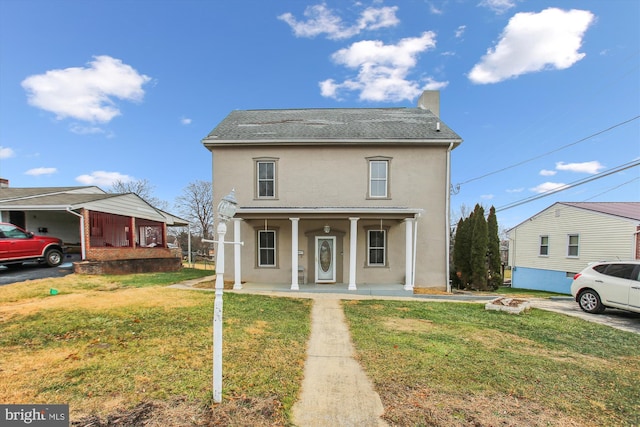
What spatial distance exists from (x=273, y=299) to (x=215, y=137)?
6.98 meters

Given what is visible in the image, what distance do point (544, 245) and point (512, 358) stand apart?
734 inches

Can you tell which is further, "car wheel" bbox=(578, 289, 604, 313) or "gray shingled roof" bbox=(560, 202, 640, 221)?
"gray shingled roof" bbox=(560, 202, 640, 221)

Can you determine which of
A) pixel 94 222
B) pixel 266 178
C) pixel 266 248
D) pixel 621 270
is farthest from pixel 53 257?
pixel 621 270

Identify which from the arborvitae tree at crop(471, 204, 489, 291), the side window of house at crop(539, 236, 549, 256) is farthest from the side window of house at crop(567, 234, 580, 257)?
the arborvitae tree at crop(471, 204, 489, 291)

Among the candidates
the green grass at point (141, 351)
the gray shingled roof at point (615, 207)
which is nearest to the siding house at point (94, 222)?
the green grass at point (141, 351)

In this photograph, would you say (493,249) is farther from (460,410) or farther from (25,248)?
(25,248)

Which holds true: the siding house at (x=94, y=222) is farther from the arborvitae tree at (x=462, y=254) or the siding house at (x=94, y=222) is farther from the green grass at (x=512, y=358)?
the arborvitae tree at (x=462, y=254)

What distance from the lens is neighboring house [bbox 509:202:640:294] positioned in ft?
47.1

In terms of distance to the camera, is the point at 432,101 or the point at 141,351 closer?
the point at 141,351

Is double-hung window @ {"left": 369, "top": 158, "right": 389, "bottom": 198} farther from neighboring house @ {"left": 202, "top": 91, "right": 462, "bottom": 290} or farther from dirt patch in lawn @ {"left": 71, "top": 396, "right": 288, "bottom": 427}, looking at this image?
dirt patch in lawn @ {"left": 71, "top": 396, "right": 288, "bottom": 427}

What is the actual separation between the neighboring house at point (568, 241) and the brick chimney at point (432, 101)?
10.7 meters

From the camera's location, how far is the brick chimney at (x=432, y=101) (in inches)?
553

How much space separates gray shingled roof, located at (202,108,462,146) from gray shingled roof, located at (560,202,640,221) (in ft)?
35.8

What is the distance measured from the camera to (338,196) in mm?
11531
